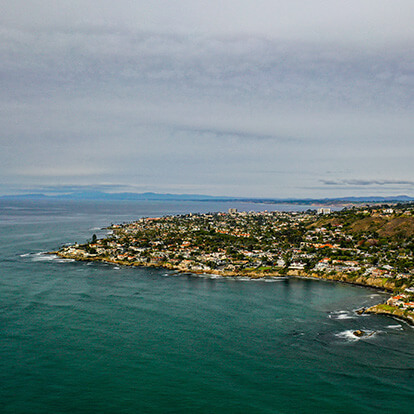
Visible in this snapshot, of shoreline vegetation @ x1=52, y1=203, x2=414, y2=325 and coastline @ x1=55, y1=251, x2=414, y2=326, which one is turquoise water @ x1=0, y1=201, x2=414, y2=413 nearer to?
coastline @ x1=55, y1=251, x2=414, y2=326

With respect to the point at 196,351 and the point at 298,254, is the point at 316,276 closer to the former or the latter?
the point at 298,254

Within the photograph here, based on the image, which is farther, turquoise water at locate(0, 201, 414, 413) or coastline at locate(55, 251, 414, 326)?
coastline at locate(55, 251, 414, 326)

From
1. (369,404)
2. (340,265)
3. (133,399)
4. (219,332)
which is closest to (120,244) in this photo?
(340,265)

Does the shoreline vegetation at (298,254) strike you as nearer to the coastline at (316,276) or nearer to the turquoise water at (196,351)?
the coastline at (316,276)

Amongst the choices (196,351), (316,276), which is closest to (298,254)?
(316,276)

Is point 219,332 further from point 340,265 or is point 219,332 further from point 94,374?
point 340,265

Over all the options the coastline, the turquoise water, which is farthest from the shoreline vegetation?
the turquoise water

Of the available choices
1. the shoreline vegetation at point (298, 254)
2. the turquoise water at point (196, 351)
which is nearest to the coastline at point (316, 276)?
the shoreline vegetation at point (298, 254)
